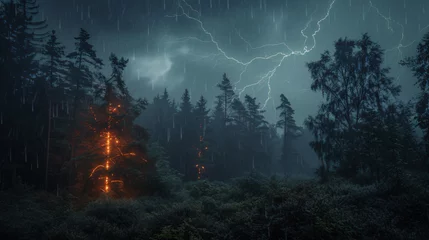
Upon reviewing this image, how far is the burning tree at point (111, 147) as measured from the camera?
17141mm

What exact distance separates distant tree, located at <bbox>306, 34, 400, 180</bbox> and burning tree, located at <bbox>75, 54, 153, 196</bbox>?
16.0 metres

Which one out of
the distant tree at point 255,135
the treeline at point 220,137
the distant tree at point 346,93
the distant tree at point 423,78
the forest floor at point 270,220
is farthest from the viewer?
the distant tree at point 255,135

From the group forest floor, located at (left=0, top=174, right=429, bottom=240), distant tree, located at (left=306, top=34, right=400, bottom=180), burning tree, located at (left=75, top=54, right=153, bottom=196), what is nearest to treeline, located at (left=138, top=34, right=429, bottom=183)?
distant tree, located at (left=306, top=34, right=400, bottom=180)

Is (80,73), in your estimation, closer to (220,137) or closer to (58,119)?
(58,119)

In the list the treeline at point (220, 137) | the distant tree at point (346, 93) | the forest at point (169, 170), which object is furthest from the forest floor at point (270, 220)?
the treeline at point (220, 137)

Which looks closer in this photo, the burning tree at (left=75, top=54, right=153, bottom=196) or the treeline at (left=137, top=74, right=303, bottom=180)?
the burning tree at (left=75, top=54, right=153, bottom=196)

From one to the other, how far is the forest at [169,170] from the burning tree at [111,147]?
0.27 feet

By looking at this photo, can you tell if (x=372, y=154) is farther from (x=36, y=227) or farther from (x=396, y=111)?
(x=36, y=227)

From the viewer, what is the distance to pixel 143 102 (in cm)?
2247

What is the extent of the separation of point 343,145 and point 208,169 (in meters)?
24.1

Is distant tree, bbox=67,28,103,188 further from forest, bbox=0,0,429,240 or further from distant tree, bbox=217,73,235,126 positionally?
distant tree, bbox=217,73,235,126

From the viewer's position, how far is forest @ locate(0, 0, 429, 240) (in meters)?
8.83

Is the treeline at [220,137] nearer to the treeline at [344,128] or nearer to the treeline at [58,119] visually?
the treeline at [344,128]

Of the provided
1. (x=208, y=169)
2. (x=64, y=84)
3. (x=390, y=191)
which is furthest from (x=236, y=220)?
(x=208, y=169)
